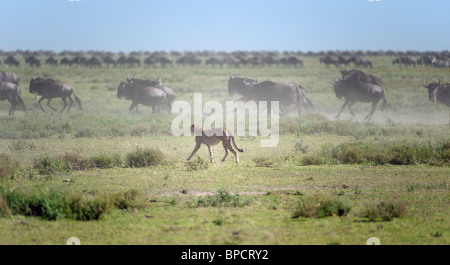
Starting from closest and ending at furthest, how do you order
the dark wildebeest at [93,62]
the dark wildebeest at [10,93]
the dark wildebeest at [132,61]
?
1. the dark wildebeest at [10,93]
2. the dark wildebeest at [93,62]
3. the dark wildebeest at [132,61]

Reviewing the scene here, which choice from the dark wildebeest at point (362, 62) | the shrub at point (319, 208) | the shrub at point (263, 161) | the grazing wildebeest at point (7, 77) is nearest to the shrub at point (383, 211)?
the shrub at point (319, 208)

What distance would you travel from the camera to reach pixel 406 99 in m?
29.8

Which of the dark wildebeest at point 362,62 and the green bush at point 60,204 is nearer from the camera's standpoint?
the green bush at point 60,204

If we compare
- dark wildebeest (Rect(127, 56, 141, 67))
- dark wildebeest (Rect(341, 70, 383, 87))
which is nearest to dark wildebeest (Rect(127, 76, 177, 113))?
dark wildebeest (Rect(341, 70, 383, 87))

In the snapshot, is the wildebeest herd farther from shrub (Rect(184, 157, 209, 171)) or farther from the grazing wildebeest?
shrub (Rect(184, 157, 209, 171))

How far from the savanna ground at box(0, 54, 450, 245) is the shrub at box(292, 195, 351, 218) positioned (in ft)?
0.08

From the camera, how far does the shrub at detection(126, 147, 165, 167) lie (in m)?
12.6

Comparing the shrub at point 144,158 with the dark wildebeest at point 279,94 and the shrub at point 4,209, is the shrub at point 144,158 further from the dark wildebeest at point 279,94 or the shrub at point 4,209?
the dark wildebeest at point 279,94

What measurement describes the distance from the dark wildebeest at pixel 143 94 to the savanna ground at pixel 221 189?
184 inches

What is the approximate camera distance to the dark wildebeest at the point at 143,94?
80.4 ft

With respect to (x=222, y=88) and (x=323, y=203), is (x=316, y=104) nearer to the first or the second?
(x=222, y=88)

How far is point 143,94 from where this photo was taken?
80.5 ft

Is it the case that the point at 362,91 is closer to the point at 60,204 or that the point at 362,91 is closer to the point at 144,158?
the point at 144,158

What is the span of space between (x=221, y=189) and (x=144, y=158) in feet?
11.0
